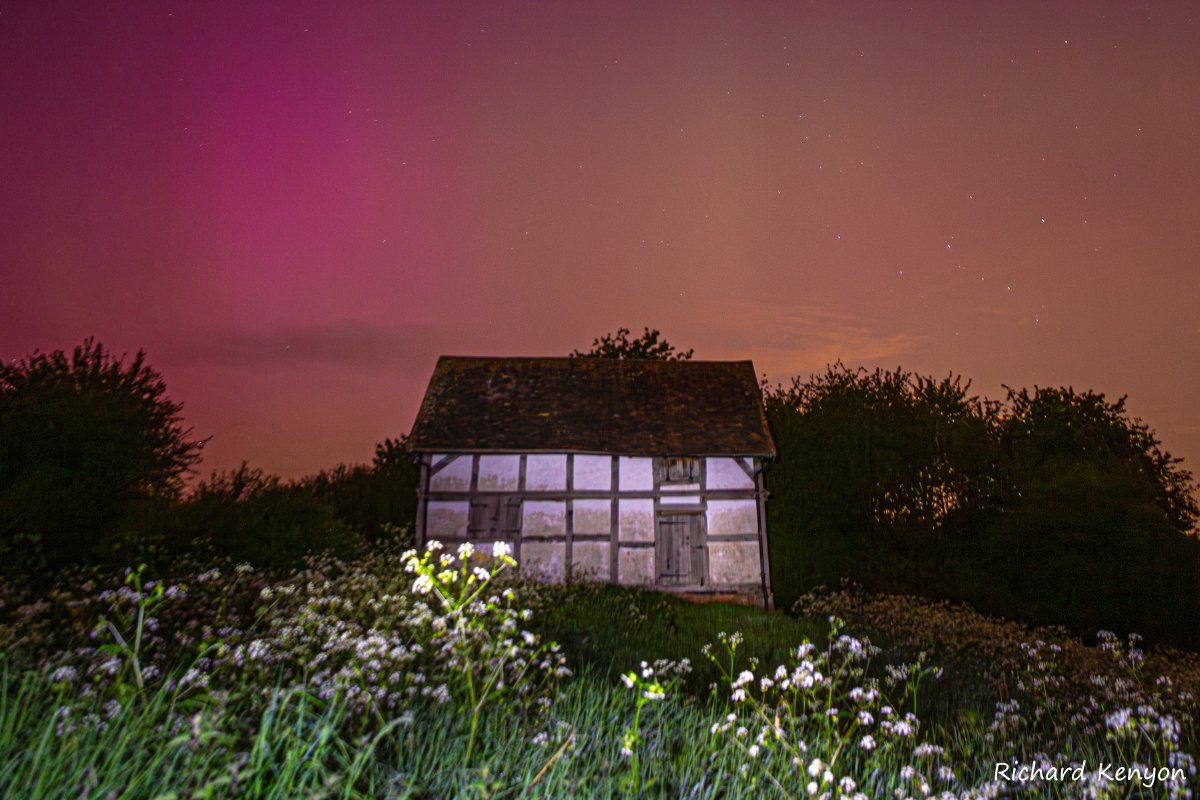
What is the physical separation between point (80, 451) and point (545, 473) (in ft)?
34.6

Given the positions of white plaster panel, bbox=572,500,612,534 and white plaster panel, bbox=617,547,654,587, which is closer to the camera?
white plaster panel, bbox=617,547,654,587

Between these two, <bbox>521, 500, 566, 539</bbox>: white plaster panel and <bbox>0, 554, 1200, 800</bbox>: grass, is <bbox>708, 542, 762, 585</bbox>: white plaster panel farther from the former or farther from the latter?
<bbox>0, 554, 1200, 800</bbox>: grass

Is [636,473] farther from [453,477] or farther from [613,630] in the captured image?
[613,630]

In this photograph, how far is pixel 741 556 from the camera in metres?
16.4

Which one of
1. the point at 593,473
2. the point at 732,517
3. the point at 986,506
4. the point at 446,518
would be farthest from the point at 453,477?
the point at 986,506

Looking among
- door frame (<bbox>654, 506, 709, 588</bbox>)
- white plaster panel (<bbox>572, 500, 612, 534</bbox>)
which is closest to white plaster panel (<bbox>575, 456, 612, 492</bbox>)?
white plaster panel (<bbox>572, 500, 612, 534</bbox>)

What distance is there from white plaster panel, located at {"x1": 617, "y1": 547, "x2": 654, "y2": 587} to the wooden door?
22 cm

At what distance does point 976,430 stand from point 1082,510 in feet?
18.4

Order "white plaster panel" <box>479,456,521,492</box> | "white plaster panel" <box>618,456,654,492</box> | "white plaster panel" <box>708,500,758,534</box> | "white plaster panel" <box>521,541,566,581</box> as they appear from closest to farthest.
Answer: "white plaster panel" <box>521,541,566,581</box>, "white plaster panel" <box>708,500,758,534</box>, "white plaster panel" <box>479,456,521,492</box>, "white plaster panel" <box>618,456,654,492</box>

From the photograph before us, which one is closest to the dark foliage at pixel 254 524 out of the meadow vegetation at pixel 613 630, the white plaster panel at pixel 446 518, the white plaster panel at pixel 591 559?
the meadow vegetation at pixel 613 630

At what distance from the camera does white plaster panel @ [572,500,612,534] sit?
16.4 meters

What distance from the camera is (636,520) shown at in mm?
16516

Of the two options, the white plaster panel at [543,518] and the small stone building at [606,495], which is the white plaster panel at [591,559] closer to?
the small stone building at [606,495]

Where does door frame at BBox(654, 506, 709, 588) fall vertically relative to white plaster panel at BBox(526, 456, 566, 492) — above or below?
below
